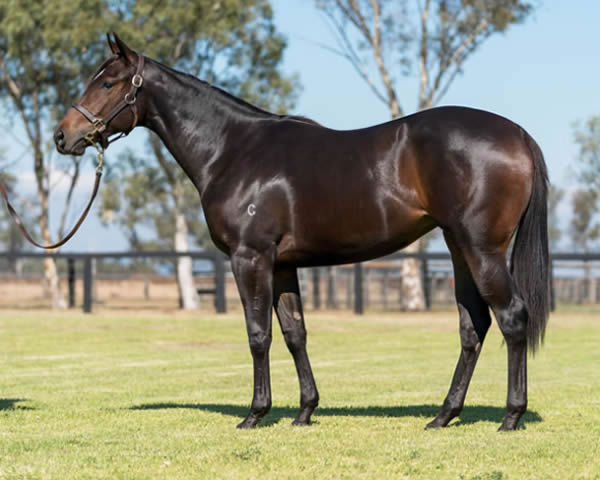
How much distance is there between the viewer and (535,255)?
667 centimetres

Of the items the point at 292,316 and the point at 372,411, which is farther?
the point at 372,411

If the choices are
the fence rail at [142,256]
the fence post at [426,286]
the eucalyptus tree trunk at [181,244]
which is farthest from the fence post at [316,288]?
the fence rail at [142,256]

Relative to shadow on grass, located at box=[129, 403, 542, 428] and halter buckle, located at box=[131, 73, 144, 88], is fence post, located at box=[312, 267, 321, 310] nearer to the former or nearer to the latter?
shadow on grass, located at box=[129, 403, 542, 428]

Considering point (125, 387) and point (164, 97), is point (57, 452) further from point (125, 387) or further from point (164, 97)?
point (125, 387)

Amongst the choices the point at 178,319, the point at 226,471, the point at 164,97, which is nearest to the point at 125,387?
the point at 164,97

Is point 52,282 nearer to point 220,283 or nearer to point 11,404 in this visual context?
point 220,283

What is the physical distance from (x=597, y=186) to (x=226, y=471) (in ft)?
172

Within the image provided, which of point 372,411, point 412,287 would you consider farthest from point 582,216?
point 372,411

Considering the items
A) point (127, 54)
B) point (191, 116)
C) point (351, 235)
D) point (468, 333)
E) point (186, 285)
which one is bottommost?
point (468, 333)

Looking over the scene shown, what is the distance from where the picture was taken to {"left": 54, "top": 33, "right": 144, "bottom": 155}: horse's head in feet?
24.1

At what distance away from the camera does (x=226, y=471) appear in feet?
17.1

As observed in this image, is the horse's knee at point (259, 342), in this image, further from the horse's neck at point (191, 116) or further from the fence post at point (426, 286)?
the fence post at point (426, 286)

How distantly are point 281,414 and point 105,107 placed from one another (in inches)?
109

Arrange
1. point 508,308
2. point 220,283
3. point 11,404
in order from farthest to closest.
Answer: point 220,283 → point 11,404 → point 508,308
